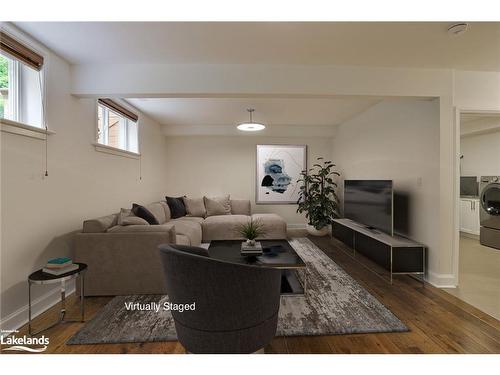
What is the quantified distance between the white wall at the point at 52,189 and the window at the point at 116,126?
1.05 ft

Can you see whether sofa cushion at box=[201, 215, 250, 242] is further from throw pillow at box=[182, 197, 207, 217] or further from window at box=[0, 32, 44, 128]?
window at box=[0, 32, 44, 128]

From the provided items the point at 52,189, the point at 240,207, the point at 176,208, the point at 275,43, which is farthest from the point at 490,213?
the point at 52,189

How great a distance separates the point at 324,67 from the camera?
8.92 feet

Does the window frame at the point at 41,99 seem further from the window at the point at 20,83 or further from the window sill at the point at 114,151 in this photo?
the window sill at the point at 114,151

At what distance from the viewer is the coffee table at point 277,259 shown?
2473 mm

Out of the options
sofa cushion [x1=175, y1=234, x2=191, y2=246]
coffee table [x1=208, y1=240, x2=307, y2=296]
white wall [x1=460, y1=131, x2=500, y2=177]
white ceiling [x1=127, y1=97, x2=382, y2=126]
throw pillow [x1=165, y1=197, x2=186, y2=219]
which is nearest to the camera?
coffee table [x1=208, y1=240, x2=307, y2=296]

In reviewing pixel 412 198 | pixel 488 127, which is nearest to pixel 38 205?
pixel 412 198

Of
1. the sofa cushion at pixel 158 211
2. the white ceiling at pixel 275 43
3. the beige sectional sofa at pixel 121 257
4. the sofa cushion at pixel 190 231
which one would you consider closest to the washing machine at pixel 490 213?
the white ceiling at pixel 275 43

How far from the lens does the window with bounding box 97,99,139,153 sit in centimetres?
347

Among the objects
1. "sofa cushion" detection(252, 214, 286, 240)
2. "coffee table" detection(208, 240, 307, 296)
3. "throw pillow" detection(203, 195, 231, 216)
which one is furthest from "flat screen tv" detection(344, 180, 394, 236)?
"throw pillow" detection(203, 195, 231, 216)

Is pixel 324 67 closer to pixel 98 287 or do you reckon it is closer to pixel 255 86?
pixel 255 86

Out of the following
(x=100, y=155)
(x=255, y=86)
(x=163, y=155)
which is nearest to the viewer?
(x=255, y=86)

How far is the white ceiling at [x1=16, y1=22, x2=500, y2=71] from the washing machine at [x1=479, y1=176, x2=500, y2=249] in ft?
9.62

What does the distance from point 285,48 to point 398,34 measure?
3.13 feet
